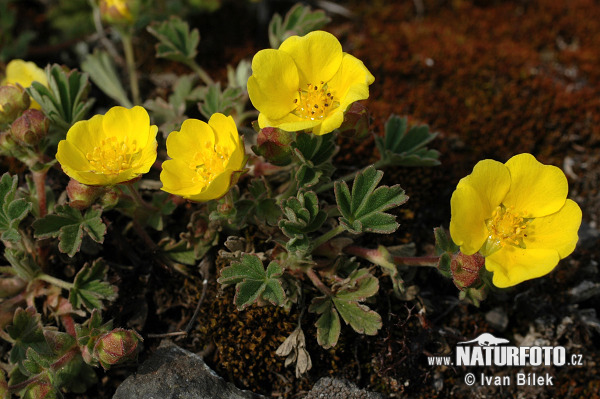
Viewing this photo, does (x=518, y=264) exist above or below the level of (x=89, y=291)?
above

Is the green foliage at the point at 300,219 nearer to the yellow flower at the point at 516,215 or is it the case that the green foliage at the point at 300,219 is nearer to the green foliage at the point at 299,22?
the yellow flower at the point at 516,215

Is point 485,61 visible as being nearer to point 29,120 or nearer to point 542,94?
point 542,94

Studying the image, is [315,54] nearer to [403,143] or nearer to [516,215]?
[403,143]

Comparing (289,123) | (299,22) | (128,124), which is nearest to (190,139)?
(128,124)

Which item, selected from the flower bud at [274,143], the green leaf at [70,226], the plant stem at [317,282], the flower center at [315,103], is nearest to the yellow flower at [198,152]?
the flower bud at [274,143]

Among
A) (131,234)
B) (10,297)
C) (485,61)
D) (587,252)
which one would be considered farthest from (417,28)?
(10,297)

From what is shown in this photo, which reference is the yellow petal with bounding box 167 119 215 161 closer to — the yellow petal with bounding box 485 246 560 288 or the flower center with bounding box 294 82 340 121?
the flower center with bounding box 294 82 340 121
